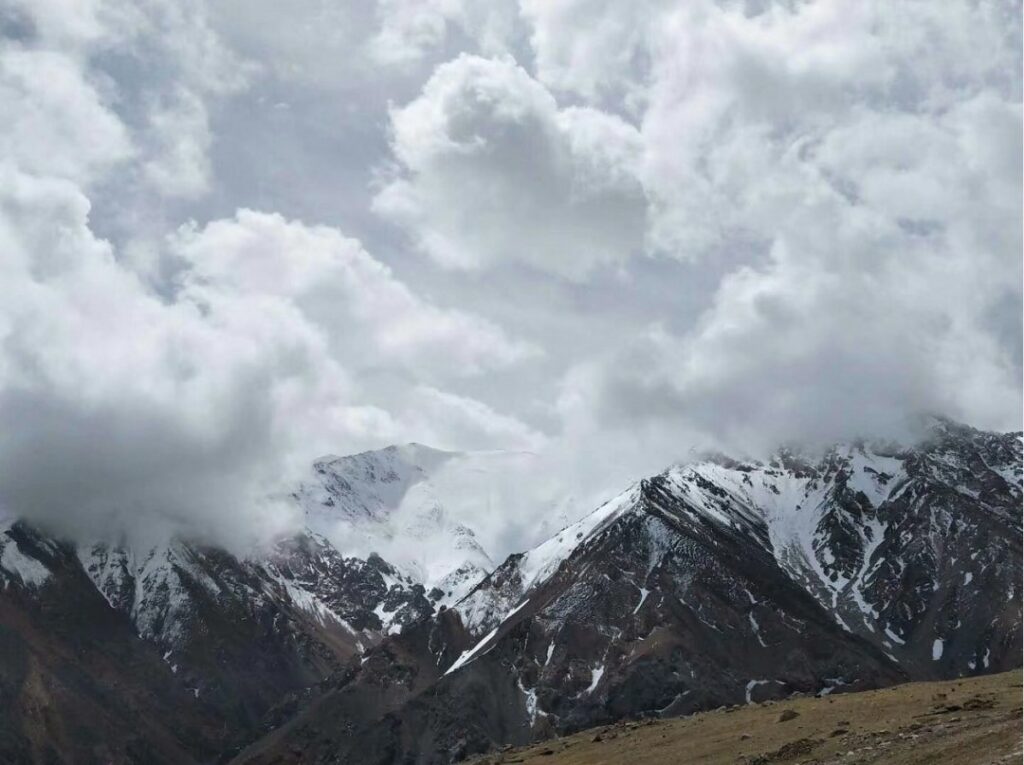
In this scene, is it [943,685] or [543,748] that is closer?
[943,685]

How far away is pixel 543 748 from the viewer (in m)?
187

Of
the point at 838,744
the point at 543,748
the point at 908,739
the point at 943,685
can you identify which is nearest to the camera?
the point at 908,739

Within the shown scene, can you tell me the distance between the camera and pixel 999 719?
7931cm

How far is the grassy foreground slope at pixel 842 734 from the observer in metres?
68.3

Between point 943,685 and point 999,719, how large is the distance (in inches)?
3091

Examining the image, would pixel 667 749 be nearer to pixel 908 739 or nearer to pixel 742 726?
pixel 742 726

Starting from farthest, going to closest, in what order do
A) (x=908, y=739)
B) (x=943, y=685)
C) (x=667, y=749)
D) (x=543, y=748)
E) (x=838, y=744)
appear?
1. (x=543, y=748)
2. (x=943, y=685)
3. (x=667, y=749)
4. (x=838, y=744)
5. (x=908, y=739)

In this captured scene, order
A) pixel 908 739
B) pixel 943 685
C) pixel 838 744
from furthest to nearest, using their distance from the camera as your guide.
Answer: pixel 943 685
pixel 838 744
pixel 908 739

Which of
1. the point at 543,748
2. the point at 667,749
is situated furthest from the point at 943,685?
the point at 543,748

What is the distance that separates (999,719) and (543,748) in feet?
392

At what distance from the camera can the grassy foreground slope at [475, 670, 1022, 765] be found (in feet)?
224

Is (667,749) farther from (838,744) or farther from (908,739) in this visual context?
(908,739)

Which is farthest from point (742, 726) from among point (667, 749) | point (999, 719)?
point (999, 719)

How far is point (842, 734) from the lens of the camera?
94.9 metres
